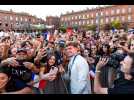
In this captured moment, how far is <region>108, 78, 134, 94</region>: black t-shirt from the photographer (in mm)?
4035

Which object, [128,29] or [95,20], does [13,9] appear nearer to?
[95,20]

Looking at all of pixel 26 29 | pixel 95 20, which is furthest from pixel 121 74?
pixel 26 29

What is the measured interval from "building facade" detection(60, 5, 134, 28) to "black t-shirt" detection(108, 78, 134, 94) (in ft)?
3.17

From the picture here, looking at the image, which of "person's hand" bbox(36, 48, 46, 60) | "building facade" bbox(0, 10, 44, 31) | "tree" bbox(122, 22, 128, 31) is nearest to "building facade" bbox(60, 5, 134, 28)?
"tree" bbox(122, 22, 128, 31)

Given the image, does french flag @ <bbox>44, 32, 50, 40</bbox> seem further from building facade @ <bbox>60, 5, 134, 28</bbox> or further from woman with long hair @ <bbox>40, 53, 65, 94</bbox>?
woman with long hair @ <bbox>40, 53, 65, 94</bbox>

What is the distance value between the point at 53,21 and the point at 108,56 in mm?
1058

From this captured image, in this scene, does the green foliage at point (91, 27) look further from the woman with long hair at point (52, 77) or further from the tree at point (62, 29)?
the woman with long hair at point (52, 77)

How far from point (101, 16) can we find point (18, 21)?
1.32m

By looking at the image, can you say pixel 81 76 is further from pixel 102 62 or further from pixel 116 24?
pixel 116 24

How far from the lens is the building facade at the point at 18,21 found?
457cm

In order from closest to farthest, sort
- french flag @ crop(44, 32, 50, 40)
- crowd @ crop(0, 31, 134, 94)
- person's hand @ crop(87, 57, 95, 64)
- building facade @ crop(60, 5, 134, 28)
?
1. crowd @ crop(0, 31, 134, 94)
2. person's hand @ crop(87, 57, 95, 64)
3. building facade @ crop(60, 5, 134, 28)
4. french flag @ crop(44, 32, 50, 40)

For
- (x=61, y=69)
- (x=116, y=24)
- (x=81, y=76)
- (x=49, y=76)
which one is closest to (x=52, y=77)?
(x=49, y=76)

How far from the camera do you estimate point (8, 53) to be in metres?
4.09

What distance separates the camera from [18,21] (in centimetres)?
487
